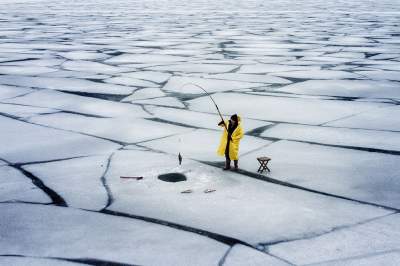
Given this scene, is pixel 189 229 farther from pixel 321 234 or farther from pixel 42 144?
pixel 42 144

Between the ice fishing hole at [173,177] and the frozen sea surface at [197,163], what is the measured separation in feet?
0.11

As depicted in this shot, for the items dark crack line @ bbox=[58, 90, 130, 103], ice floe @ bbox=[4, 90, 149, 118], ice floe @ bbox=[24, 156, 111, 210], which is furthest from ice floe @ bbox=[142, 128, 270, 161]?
dark crack line @ bbox=[58, 90, 130, 103]

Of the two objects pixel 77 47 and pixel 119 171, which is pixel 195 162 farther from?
pixel 77 47

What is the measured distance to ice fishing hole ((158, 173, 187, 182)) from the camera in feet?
10.3

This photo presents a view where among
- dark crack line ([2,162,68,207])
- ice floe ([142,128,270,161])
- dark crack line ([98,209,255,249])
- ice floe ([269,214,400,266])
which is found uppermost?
ice floe ([269,214,400,266])

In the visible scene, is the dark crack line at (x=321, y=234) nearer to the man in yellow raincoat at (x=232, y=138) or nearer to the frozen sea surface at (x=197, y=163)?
the frozen sea surface at (x=197, y=163)

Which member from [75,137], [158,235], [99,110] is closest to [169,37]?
[99,110]

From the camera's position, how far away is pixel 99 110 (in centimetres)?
493

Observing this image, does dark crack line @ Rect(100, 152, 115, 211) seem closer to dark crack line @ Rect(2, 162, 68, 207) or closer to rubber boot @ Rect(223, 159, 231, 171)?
dark crack line @ Rect(2, 162, 68, 207)

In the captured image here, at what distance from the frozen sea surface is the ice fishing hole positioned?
0.11ft

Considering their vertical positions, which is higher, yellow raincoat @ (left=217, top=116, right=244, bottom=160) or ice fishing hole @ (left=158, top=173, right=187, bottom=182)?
yellow raincoat @ (left=217, top=116, right=244, bottom=160)

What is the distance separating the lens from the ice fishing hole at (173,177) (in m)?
3.13

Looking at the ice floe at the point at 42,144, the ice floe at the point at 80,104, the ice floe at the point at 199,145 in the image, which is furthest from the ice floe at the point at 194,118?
the ice floe at the point at 42,144

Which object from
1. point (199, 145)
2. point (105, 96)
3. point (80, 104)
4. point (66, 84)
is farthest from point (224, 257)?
point (66, 84)
